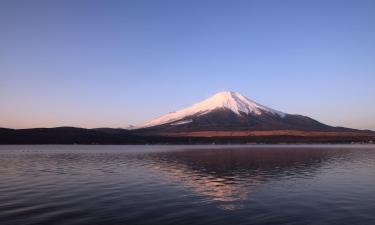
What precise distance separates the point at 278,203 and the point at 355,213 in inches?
174

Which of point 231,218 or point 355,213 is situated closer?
point 231,218

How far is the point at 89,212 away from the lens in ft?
68.9

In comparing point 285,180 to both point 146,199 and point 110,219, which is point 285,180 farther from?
point 110,219

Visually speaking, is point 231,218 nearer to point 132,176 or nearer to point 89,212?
point 89,212

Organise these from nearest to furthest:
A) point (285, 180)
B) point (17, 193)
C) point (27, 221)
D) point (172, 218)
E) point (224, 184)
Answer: point (27, 221), point (172, 218), point (17, 193), point (224, 184), point (285, 180)

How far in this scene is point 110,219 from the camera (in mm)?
19359

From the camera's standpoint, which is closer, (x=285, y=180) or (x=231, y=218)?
(x=231, y=218)

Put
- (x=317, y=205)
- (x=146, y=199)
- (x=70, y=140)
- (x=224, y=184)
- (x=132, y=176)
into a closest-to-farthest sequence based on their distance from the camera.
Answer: (x=317, y=205), (x=146, y=199), (x=224, y=184), (x=132, y=176), (x=70, y=140)

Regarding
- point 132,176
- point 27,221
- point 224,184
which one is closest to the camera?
point 27,221

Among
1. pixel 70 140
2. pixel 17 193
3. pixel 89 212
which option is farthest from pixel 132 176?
pixel 70 140

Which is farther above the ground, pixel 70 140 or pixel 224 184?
pixel 70 140

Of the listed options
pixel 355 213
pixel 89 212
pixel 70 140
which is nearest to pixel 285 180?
pixel 355 213

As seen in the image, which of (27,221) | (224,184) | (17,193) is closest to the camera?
(27,221)

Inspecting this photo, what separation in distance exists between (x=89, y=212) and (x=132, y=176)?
1795 centimetres
